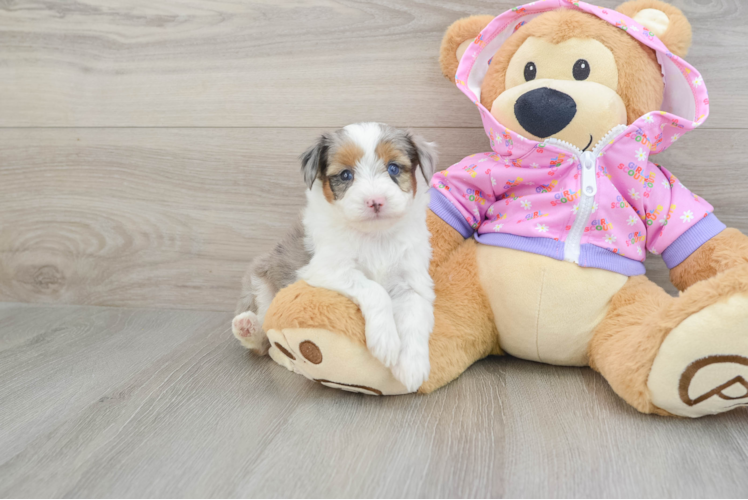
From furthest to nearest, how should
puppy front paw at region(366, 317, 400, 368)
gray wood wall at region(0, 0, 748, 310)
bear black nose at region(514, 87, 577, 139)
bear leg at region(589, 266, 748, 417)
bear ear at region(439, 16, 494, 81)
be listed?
gray wood wall at region(0, 0, 748, 310) < bear ear at region(439, 16, 494, 81) < bear black nose at region(514, 87, 577, 139) < puppy front paw at region(366, 317, 400, 368) < bear leg at region(589, 266, 748, 417)

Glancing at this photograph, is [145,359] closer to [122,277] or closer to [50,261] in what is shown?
[122,277]

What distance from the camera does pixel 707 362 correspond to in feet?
3.93

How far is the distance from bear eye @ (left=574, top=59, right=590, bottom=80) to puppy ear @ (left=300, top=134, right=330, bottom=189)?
715 millimetres

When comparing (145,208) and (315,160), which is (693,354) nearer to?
(315,160)

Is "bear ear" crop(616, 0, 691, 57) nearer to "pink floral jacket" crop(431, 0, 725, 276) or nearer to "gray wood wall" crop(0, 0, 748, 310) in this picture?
"pink floral jacket" crop(431, 0, 725, 276)

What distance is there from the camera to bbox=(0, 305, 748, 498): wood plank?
108 cm

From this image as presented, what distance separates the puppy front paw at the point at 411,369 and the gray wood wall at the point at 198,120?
2.87 ft

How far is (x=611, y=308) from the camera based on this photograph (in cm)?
150

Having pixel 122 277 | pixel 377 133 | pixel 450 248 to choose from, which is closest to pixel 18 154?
pixel 122 277

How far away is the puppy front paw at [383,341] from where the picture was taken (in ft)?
4.40

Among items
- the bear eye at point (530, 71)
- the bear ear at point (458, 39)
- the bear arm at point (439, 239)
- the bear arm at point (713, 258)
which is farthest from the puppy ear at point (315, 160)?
the bear arm at point (713, 258)

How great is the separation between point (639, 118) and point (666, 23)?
30 cm

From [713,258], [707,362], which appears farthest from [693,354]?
[713,258]

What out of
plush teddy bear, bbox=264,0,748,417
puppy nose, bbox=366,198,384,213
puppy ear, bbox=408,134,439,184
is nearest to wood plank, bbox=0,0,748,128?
plush teddy bear, bbox=264,0,748,417
